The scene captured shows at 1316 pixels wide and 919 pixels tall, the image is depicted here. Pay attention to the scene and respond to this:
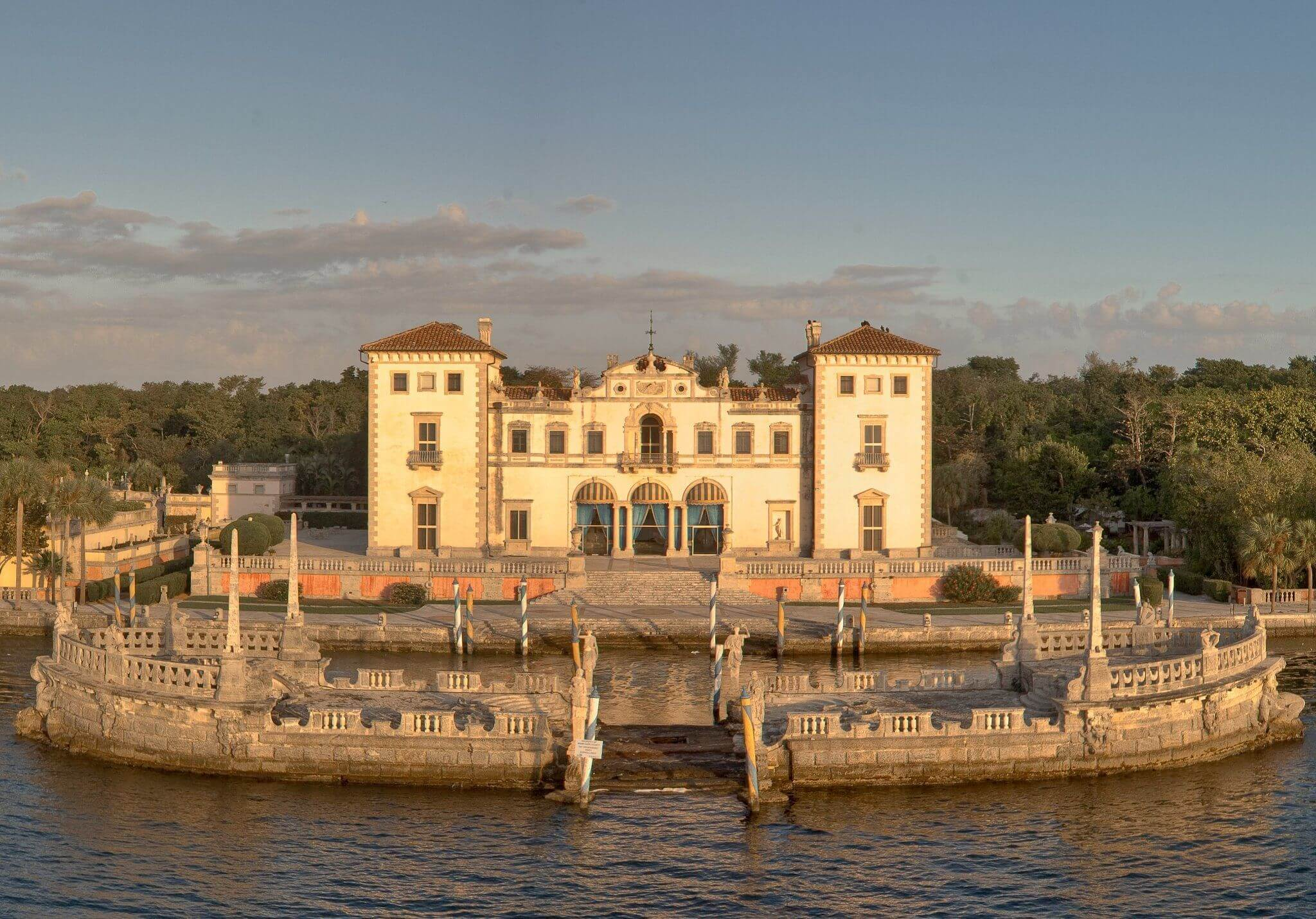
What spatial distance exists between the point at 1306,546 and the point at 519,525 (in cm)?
3358

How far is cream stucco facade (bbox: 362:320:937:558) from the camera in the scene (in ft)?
209

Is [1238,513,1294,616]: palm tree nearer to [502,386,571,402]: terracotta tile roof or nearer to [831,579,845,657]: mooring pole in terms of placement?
[831,579,845,657]: mooring pole

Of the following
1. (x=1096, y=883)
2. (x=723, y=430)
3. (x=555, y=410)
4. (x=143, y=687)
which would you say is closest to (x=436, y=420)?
(x=555, y=410)

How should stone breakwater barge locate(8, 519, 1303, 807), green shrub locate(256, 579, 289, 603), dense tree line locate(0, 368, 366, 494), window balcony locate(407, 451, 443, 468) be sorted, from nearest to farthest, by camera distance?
stone breakwater barge locate(8, 519, 1303, 807), green shrub locate(256, 579, 289, 603), window balcony locate(407, 451, 443, 468), dense tree line locate(0, 368, 366, 494)

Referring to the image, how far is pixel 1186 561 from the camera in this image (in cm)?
6288

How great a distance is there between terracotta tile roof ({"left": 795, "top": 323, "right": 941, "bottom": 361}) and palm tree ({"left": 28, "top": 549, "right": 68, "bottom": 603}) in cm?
3305

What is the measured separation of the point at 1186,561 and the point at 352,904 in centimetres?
4909

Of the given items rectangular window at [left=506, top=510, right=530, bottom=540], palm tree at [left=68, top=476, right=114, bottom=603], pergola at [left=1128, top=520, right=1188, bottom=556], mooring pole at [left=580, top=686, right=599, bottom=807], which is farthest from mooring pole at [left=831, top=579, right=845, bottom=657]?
palm tree at [left=68, top=476, right=114, bottom=603]

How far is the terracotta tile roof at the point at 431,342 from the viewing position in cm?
6300

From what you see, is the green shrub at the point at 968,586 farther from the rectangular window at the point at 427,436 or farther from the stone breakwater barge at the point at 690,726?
the rectangular window at the point at 427,436

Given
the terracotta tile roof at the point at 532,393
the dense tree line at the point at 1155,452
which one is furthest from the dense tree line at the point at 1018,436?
the terracotta tile roof at the point at 532,393

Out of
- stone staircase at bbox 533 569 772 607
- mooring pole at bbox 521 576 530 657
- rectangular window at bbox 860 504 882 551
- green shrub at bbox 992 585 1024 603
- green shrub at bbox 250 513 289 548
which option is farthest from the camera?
rectangular window at bbox 860 504 882 551

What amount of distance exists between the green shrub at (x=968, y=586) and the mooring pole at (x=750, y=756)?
29851 mm

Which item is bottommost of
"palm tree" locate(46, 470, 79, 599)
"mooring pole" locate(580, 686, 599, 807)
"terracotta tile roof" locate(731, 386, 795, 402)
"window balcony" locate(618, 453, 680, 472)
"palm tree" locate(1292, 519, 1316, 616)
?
"mooring pole" locate(580, 686, 599, 807)
